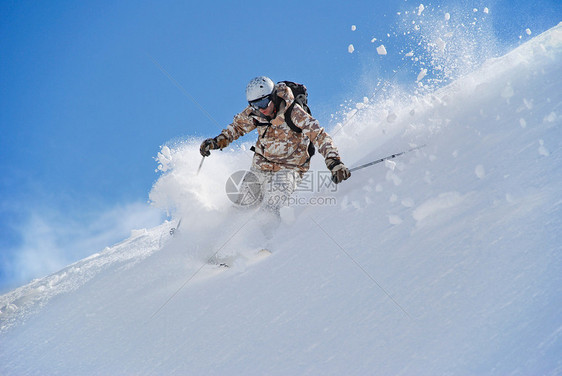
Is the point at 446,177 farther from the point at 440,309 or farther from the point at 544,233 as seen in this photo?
the point at 440,309

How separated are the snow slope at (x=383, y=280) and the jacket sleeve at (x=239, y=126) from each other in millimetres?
1240

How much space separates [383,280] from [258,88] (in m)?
3.07

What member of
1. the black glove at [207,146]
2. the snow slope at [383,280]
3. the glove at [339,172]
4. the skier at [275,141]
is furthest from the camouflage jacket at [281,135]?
the snow slope at [383,280]

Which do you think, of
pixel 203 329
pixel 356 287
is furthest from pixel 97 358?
pixel 356 287

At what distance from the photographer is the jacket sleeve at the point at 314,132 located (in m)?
4.54

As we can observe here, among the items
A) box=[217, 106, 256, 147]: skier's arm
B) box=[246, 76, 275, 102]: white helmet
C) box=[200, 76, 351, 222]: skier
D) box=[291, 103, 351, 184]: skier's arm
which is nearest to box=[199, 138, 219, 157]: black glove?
box=[200, 76, 351, 222]: skier

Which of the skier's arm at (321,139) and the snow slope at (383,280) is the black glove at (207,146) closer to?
the snow slope at (383,280)

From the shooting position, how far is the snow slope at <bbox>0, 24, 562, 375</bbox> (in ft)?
7.26

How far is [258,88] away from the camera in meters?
4.81

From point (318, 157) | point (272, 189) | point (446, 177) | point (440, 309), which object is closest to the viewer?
point (440, 309)

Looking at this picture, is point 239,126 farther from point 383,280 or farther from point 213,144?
point 383,280

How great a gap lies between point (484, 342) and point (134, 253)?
230 inches

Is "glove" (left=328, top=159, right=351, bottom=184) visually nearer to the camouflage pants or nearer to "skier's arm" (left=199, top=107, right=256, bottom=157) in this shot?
the camouflage pants

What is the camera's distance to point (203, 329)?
3105 millimetres
